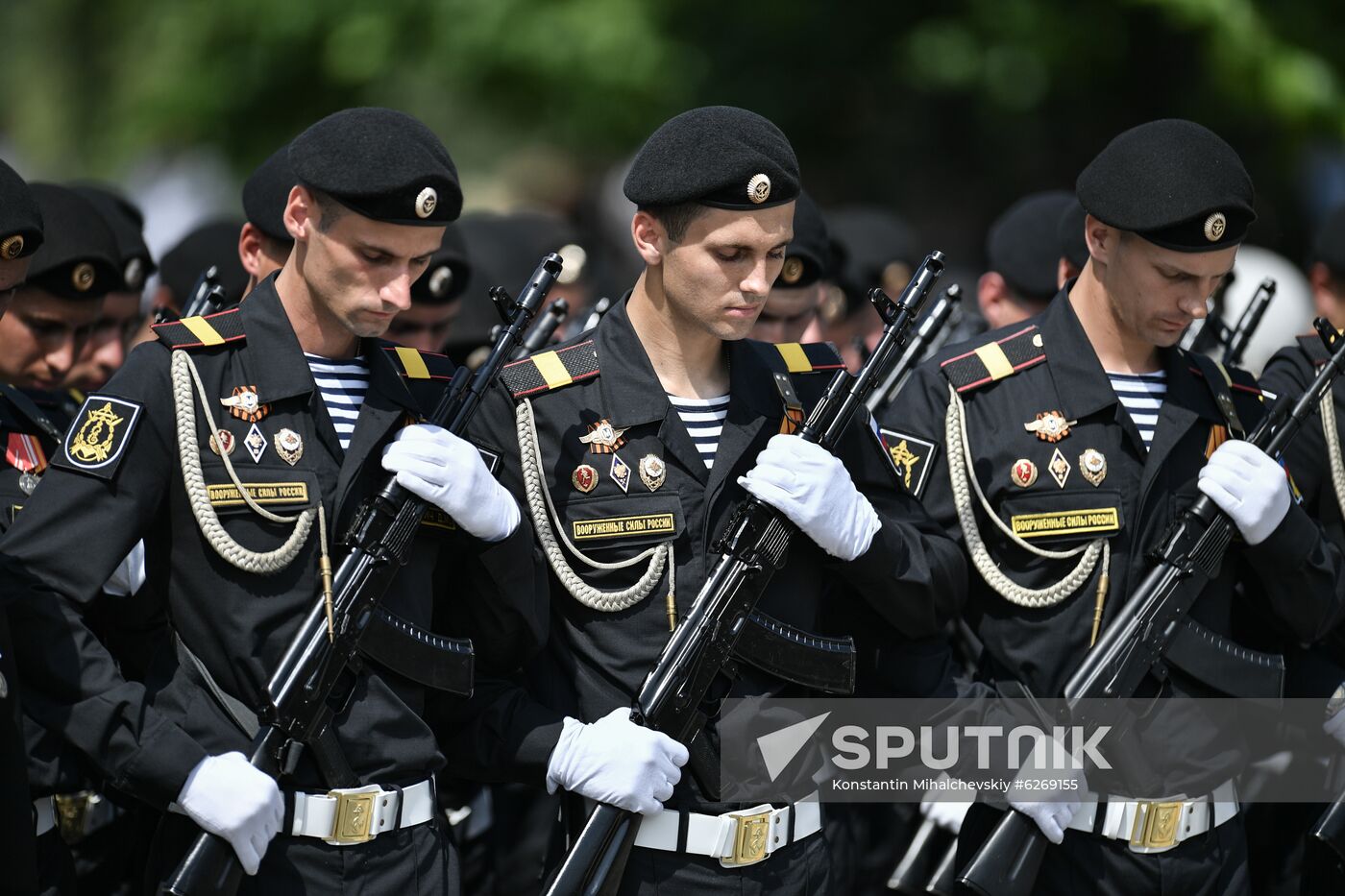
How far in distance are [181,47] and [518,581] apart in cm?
1377

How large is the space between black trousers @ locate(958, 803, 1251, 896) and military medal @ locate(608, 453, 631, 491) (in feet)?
→ 4.48

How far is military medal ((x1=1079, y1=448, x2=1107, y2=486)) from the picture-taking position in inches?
178

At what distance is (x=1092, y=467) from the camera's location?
4.53 metres

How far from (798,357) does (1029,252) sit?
2.55 m

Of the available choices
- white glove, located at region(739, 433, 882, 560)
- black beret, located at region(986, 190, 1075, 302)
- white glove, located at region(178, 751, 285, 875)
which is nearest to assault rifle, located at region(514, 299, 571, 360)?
white glove, located at region(739, 433, 882, 560)

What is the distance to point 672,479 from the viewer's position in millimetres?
4113

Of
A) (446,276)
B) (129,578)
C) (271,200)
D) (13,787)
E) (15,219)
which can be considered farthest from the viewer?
(446,276)

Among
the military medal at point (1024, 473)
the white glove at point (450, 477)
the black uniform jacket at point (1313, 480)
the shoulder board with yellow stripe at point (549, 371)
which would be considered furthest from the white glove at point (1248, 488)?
the white glove at point (450, 477)

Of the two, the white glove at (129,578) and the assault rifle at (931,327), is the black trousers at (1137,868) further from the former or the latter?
the white glove at (129,578)

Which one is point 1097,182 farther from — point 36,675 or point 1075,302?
point 36,675

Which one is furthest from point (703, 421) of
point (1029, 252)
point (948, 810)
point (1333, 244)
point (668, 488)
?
point (1029, 252)

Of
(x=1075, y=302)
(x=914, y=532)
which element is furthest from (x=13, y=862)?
(x=1075, y=302)

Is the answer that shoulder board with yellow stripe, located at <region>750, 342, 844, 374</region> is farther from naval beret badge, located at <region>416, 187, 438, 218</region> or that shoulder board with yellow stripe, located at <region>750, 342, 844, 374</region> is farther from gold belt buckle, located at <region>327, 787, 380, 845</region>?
gold belt buckle, located at <region>327, 787, 380, 845</region>

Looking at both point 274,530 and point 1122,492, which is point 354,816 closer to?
point 274,530
